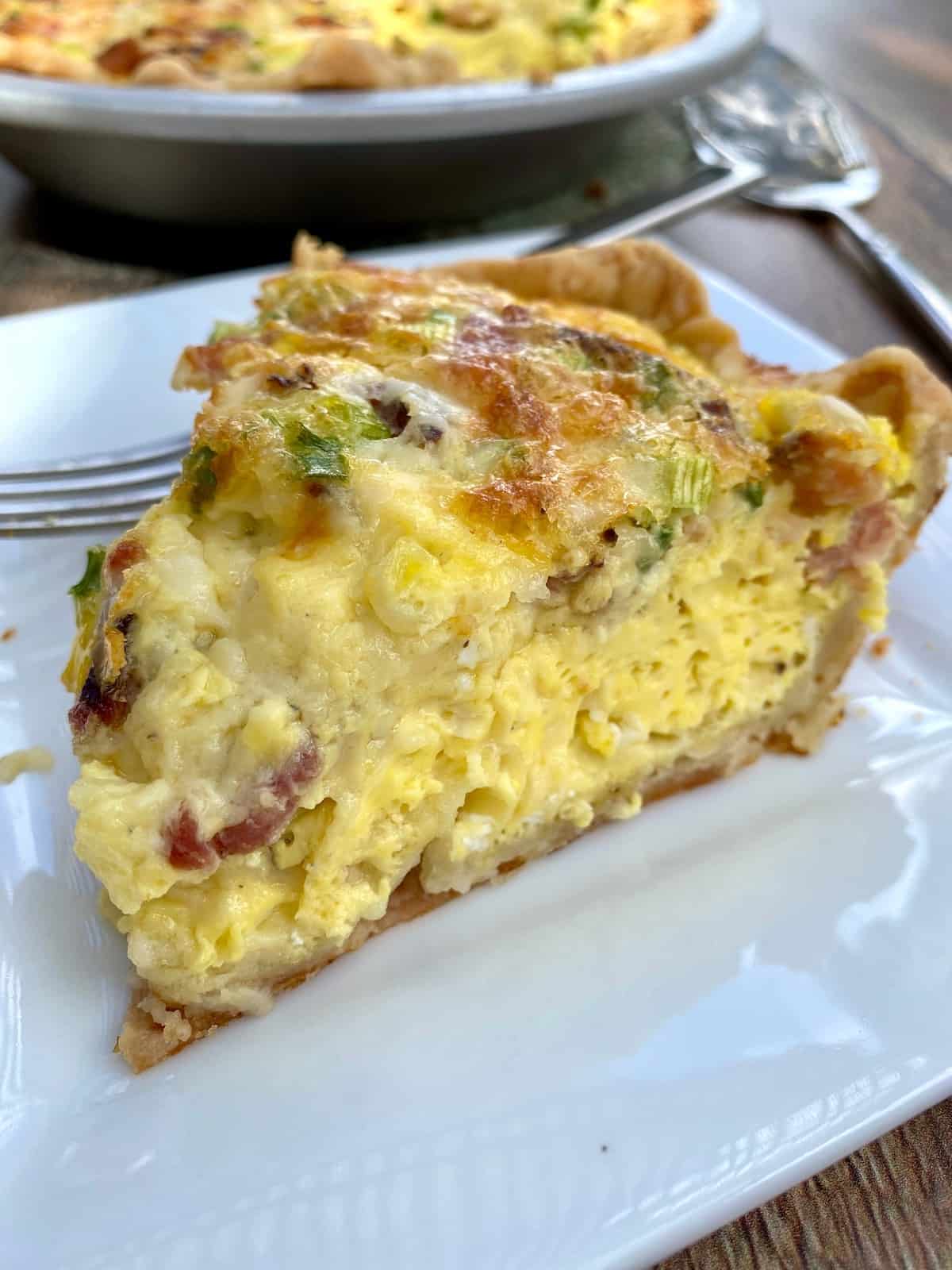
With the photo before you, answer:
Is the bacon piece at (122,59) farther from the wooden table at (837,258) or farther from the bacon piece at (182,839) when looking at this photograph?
the bacon piece at (182,839)

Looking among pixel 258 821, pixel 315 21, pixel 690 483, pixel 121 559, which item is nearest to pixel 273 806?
pixel 258 821

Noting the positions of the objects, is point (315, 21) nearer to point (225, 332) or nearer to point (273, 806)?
point (225, 332)

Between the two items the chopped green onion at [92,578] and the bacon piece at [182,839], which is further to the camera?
the chopped green onion at [92,578]

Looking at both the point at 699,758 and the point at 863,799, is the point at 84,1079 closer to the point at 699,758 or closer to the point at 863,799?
the point at 699,758

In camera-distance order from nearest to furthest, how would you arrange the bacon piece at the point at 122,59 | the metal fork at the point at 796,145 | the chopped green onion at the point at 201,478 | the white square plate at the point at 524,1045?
1. the white square plate at the point at 524,1045
2. the chopped green onion at the point at 201,478
3. the bacon piece at the point at 122,59
4. the metal fork at the point at 796,145

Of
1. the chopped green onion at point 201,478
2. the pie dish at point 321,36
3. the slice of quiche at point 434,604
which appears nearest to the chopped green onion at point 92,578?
the slice of quiche at point 434,604

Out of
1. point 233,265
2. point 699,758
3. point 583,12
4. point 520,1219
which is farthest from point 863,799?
point 583,12

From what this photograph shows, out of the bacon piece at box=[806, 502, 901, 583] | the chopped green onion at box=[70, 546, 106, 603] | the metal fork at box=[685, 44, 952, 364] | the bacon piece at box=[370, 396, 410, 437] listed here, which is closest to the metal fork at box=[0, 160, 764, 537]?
the chopped green onion at box=[70, 546, 106, 603]
